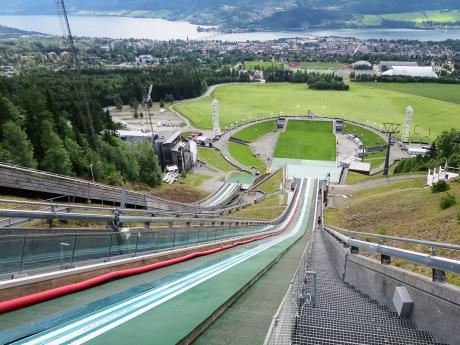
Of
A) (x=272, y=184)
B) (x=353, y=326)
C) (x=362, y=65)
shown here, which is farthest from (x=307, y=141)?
(x=362, y=65)

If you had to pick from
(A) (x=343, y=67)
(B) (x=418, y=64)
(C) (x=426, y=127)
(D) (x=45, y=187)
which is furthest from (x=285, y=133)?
(B) (x=418, y=64)

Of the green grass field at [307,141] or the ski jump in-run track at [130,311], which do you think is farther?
the green grass field at [307,141]

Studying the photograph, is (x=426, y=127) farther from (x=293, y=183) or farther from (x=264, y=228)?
(x=264, y=228)

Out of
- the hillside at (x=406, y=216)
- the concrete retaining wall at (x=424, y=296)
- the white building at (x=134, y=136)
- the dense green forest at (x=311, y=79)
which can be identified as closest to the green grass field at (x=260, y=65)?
the dense green forest at (x=311, y=79)

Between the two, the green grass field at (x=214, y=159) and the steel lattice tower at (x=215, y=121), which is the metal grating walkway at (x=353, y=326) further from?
the steel lattice tower at (x=215, y=121)

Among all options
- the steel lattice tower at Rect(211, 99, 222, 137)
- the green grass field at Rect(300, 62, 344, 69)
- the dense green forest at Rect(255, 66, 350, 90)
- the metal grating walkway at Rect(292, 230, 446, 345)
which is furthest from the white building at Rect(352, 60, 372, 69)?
the metal grating walkway at Rect(292, 230, 446, 345)

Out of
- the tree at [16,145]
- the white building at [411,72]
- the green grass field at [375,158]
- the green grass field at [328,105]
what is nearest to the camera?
the tree at [16,145]

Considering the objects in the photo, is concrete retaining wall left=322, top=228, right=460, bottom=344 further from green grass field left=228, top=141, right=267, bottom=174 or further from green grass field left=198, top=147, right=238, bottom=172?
green grass field left=198, top=147, right=238, bottom=172
